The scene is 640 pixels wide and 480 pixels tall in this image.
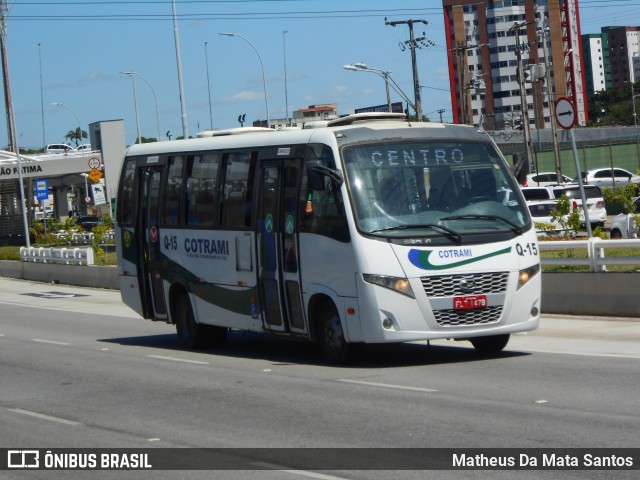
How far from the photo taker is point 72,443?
10180 millimetres

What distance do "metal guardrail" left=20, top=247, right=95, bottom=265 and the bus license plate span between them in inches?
968

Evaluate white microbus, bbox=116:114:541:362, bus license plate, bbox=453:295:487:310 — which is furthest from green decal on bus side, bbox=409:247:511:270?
bus license plate, bbox=453:295:487:310

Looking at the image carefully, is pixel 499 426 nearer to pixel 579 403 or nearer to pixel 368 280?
pixel 579 403

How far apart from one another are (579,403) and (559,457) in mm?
2511

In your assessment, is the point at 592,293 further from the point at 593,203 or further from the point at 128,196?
the point at 593,203

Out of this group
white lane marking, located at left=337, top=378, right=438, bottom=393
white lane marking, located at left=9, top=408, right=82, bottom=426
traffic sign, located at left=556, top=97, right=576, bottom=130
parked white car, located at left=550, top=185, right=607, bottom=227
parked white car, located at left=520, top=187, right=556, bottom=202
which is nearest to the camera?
white lane marking, located at left=9, top=408, right=82, bottom=426

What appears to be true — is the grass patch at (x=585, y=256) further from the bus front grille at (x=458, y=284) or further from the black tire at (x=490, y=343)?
the bus front grille at (x=458, y=284)

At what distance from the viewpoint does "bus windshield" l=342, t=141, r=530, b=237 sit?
1375 centimetres

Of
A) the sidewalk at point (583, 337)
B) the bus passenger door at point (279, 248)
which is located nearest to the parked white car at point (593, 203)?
the sidewalk at point (583, 337)

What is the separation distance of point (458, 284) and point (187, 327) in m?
5.84

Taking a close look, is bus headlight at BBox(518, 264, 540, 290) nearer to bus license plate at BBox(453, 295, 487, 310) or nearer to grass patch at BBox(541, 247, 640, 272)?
bus license plate at BBox(453, 295, 487, 310)

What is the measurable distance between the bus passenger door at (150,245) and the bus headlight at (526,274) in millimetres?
6664

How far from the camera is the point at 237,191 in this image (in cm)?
1627

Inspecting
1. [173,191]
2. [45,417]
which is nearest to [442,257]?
[45,417]
